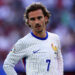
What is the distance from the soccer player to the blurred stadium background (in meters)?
4.45

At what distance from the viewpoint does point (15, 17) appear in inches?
356

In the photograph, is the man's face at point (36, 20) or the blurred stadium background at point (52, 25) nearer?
the man's face at point (36, 20)

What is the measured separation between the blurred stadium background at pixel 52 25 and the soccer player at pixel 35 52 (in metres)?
4.45

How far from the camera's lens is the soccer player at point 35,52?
3.96 m

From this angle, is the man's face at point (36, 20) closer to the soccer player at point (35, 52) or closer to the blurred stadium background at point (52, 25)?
the soccer player at point (35, 52)

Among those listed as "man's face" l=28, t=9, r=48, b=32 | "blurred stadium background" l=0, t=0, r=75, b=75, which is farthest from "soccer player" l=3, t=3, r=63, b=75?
"blurred stadium background" l=0, t=0, r=75, b=75

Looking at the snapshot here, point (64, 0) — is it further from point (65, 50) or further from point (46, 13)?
point (46, 13)

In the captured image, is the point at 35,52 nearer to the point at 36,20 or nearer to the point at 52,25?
the point at 36,20

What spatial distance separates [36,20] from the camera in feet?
13.0

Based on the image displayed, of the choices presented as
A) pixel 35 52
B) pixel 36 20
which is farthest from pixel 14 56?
pixel 36 20

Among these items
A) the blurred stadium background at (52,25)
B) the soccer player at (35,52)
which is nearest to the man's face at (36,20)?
the soccer player at (35,52)

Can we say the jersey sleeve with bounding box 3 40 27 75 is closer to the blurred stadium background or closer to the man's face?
the man's face

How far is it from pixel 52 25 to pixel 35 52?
505cm

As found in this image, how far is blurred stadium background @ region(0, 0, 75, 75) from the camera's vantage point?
342 inches
